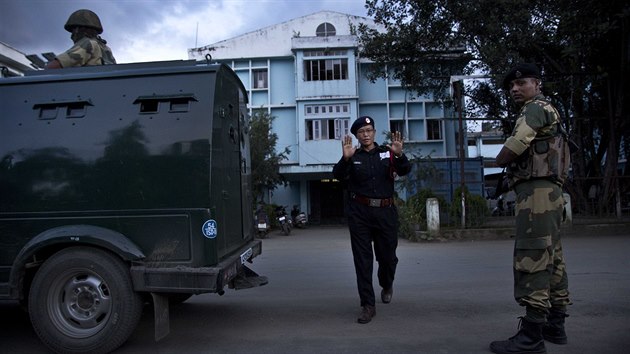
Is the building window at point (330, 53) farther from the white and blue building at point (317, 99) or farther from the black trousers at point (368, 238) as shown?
the black trousers at point (368, 238)

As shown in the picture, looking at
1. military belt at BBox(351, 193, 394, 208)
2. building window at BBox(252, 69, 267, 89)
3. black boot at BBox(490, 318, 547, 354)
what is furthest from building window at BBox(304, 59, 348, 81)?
black boot at BBox(490, 318, 547, 354)

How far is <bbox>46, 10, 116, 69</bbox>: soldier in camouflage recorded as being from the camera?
449 centimetres

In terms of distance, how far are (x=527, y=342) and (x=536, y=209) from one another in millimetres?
985

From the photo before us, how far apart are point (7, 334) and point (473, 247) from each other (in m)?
8.61

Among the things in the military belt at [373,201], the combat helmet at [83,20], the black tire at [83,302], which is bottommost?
the black tire at [83,302]

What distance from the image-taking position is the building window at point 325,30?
25.0m

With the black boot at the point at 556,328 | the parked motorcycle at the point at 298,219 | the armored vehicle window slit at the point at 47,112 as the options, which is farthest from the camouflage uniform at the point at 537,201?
the parked motorcycle at the point at 298,219

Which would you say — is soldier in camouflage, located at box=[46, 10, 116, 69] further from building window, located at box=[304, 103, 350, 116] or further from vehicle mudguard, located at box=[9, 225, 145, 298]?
building window, located at box=[304, 103, 350, 116]

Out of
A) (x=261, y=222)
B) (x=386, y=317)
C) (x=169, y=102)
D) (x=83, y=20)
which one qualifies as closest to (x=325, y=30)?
(x=261, y=222)

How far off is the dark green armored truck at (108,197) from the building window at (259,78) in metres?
21.0

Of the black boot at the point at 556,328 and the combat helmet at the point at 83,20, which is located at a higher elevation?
the combat helmet at the point at 83,20

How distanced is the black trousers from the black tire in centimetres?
199

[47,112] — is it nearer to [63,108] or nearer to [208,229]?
[63,108]

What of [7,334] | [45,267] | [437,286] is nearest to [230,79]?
[45,267]
